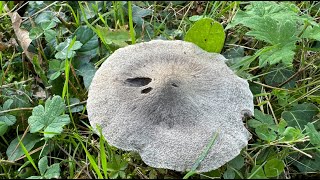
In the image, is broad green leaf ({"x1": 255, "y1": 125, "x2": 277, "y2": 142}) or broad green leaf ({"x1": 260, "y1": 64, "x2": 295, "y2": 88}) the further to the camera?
broad green leaf ({"x1": 260, "y1": 64, "x2": 295, "y2": 88})

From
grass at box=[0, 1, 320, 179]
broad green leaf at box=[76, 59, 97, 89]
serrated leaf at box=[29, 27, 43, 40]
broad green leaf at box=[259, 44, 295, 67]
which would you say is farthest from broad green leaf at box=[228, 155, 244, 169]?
serrated leaf at box=[29, 27, 43, 40]

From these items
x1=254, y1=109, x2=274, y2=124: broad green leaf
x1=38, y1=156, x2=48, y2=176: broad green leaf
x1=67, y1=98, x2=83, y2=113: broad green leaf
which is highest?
x1=67, y1=98, x2=83, y2=113: broad green leaf

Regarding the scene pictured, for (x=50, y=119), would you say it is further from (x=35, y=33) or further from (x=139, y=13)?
(x=139, y=13)

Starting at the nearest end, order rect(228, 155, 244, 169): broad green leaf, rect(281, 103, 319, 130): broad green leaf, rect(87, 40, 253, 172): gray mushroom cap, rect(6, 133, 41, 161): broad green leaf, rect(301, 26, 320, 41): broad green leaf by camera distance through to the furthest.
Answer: rect(87, 40, 253, 172): gray mushroom cap < rect(228, 155, 244, 169): broad green leaf < rect(6, 133, 41, 161): broad green leaf < rect(281, 103, 319, 130): broad green leaf < rect(301, 26, 320, 41): broad green leaf

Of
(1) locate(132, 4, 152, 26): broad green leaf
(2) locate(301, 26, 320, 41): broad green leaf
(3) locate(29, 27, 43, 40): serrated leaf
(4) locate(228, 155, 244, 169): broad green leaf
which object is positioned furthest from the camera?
(1) locate(132, 4, 152, 26): broad green leaf

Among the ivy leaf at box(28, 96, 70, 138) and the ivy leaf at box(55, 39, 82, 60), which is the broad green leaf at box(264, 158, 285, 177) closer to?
the ivy leaf at box(28, 96, 70, 138)

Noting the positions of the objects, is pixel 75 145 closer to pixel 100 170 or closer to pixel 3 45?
pixel 100 170

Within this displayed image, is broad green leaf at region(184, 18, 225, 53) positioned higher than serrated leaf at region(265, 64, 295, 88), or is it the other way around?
broad green leaf at region(184, 18, 225, 53)

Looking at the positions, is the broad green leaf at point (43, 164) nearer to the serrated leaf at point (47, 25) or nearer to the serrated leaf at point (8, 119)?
the serrated leaf at point (8, 119)
